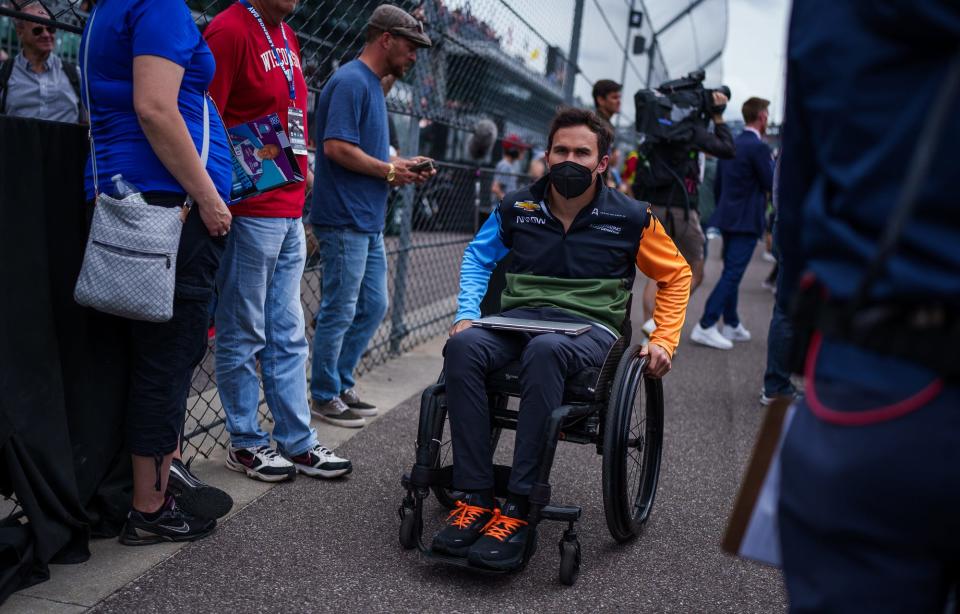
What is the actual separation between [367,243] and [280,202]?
2.77 ft

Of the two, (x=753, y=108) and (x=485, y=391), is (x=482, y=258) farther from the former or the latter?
(x=753, y=108)

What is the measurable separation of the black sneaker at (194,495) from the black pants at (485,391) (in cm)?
86

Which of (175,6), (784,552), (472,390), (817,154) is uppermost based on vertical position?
(175,6)

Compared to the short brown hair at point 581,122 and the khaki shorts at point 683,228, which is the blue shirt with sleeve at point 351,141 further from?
the khaki shorts at point 683,228

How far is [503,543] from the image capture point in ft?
8.60

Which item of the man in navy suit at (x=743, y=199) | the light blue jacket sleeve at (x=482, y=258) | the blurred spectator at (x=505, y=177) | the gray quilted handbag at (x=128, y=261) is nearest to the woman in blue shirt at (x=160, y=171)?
the gray quilted handbag at (x=128, y=261)

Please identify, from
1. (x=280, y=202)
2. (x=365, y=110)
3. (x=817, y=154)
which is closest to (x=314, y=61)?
(x=365, y=110)

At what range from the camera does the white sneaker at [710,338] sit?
7031 millimetres

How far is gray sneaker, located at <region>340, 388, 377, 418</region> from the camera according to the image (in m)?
4.41

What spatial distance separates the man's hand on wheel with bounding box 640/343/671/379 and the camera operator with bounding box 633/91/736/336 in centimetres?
312

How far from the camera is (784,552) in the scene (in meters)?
1.19

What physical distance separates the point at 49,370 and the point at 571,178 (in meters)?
1.72

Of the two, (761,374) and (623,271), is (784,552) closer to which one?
(623,271)

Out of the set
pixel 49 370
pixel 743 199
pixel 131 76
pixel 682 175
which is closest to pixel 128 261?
pixel 49 370
